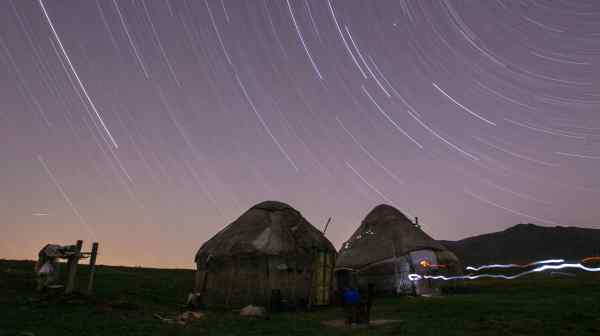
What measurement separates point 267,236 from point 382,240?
33.1 feet

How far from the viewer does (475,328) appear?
498 inches

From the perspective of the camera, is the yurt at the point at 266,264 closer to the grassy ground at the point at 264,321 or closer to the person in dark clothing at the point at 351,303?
the grassy ground at the point at 264,321

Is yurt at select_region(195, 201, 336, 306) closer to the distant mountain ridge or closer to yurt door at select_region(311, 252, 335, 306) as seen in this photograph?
yurt door at select_region(311, 252, 335, 306)

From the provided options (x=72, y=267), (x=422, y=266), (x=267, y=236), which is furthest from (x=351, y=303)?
(x=422, y=266)

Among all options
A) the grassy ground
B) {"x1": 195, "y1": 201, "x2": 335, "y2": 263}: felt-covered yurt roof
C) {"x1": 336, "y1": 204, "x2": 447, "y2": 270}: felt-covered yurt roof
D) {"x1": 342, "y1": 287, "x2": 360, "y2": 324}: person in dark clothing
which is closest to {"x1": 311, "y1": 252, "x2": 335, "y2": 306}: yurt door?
{"x1": 195, "y1": 201, "x2": 335, "y2": 263}: felt-covered yurt roof

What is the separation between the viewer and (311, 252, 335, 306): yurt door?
21.9m

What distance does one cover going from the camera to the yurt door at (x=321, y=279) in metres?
21.9

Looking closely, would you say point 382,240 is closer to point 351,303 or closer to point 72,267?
point 351,303

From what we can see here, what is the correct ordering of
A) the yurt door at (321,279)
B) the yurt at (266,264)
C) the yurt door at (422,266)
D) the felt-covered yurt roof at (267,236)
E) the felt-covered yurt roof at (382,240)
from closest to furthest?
the yurt at (266,264) < the felt-covered yurt roof at (267,236) < the yurt door at (321,279) < the yurt door at (422,266) < the felt-covered yurt roof at (382,240)

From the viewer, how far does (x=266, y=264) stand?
2094cm

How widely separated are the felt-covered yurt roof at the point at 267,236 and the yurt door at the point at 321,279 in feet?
1.60

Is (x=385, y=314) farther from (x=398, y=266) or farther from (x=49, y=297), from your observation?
(x=49, y=297)

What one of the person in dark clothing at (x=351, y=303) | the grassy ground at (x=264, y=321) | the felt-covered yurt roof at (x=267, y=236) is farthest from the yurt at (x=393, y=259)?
the person in dark clothing at (x=351, y=303)

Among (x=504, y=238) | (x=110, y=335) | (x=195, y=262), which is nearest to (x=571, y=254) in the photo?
(x=504, y=238)
